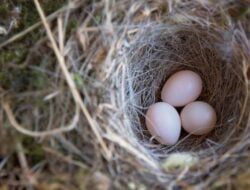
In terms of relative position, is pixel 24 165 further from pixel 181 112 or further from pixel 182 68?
pixel 182 68

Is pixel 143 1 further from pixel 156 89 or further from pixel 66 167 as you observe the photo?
pixel 66 167

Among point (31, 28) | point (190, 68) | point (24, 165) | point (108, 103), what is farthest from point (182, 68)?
point (24, 165)

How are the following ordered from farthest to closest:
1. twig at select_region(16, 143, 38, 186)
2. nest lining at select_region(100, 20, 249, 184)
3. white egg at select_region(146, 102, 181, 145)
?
white egg at select_region(146, 102, 181, 145) → nest lining at select_region(100, 20, 249, 184) → twig at select_region(16, 143, 38, 186)

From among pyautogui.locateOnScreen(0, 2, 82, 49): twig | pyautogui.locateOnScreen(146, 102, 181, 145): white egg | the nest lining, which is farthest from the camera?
pyautogui.locateOnScreen(146, 102, 181, 145): white egg

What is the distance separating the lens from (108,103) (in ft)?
3.71

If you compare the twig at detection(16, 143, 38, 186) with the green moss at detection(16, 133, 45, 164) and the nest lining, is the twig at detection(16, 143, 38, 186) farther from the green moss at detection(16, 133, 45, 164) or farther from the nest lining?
the nest lining

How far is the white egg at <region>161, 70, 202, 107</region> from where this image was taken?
4.59 feet

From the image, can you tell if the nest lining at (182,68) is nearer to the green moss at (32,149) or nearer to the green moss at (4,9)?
the green moss at (32,149)

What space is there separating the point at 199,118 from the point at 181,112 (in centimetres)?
7

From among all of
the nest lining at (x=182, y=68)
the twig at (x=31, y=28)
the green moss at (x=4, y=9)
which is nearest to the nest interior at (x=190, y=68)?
the nest lining at (x=182, y=68)

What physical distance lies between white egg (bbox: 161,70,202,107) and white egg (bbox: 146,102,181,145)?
57 mm

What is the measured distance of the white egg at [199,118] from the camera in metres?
1.36

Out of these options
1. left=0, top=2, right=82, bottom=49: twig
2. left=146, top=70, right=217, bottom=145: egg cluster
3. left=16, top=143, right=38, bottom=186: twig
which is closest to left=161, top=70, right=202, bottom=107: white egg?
left=146, top=70, right=217, bottom=145: egg cluster

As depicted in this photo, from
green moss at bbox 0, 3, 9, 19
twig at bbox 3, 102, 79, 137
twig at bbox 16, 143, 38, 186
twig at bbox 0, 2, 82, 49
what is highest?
green moss at bbox 0, 3, 9, 19
